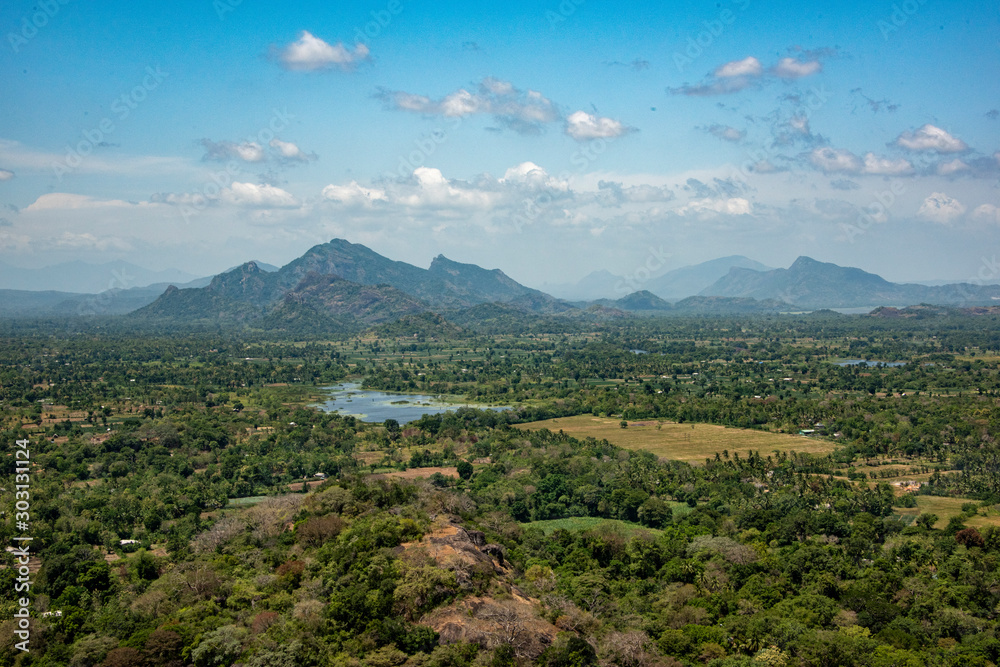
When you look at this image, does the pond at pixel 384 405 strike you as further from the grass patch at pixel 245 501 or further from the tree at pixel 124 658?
the tree at pixel 124 658

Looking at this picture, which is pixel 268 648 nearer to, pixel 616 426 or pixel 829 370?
pixel 616 426

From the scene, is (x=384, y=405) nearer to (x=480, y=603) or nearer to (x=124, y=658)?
(x=480, y=603)

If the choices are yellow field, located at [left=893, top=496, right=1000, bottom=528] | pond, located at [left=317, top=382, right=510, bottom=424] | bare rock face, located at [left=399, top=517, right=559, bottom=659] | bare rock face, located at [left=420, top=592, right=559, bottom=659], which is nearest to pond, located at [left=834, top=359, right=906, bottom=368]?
pond, located at [left=317, top=382, right=510, bottom=424]

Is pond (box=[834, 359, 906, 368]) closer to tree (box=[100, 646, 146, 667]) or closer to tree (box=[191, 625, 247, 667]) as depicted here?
tree (box=[191, 625, 247, 667])

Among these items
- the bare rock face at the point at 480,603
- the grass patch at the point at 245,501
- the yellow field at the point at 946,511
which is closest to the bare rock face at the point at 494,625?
the bare rock face at the point at 480,603

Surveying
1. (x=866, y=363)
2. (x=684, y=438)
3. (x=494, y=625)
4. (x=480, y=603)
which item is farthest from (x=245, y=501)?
(x=866, y=363)

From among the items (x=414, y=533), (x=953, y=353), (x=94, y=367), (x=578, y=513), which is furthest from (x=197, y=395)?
(x=953, y=353)
